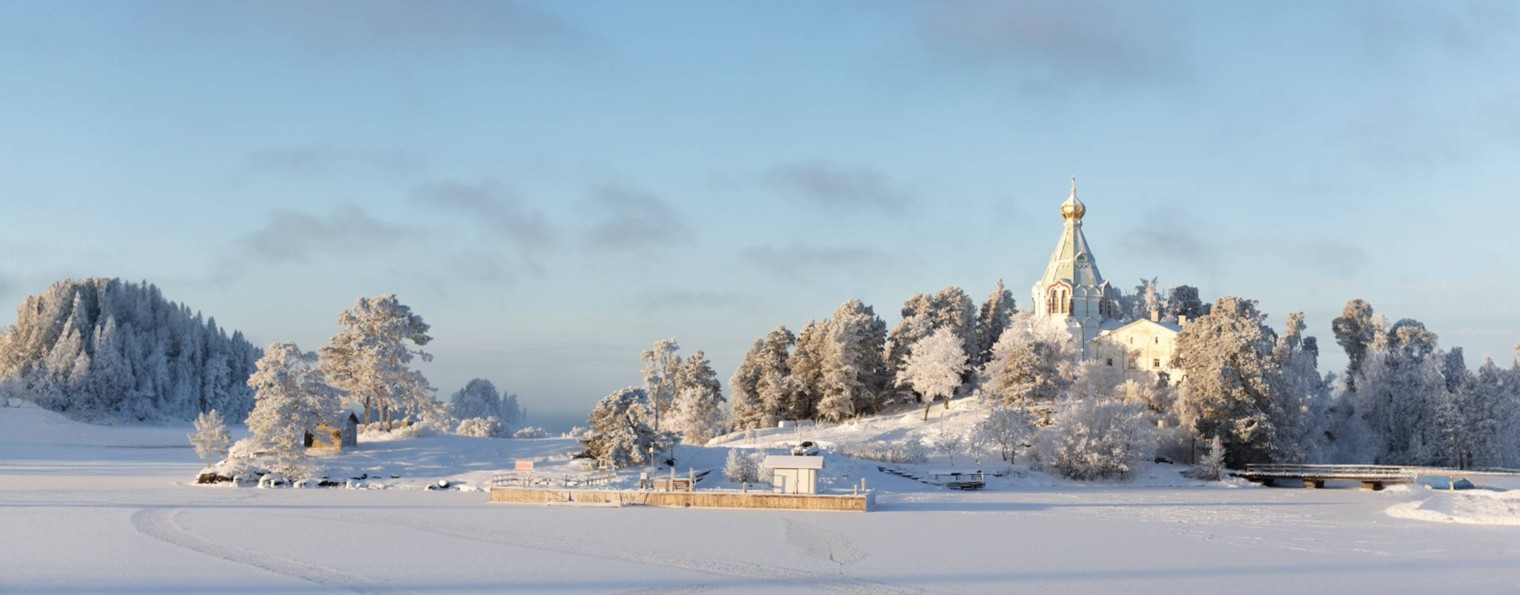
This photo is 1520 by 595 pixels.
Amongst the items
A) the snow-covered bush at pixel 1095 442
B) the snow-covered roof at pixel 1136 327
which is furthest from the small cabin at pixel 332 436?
the snow-covered roof at pixel 1136 327

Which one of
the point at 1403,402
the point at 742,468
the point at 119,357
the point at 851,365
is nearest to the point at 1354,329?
the point at 1403,402

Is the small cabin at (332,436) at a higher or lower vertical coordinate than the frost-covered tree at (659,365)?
lower

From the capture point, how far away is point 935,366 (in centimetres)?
7475

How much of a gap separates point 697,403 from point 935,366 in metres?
15.4

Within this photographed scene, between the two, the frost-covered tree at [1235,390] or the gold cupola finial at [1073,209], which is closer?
the frost-covered tree at [1235,390]

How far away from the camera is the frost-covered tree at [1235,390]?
60.4 meters

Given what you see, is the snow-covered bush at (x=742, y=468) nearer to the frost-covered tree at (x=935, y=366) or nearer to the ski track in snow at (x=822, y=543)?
the ski track in snow at (x=822, y=543)

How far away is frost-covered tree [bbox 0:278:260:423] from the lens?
94.1m

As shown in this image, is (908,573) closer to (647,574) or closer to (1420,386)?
(647,574)

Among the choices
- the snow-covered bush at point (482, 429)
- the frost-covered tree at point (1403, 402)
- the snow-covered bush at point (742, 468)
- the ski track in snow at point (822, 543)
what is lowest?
the ski track in snow at point (822, 543)

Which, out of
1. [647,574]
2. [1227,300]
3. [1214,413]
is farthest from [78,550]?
[1227,300]

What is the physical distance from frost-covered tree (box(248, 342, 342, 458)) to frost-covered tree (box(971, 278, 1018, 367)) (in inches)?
2041

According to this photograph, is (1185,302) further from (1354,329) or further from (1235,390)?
(1235,390)

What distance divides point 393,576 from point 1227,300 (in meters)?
54.4
